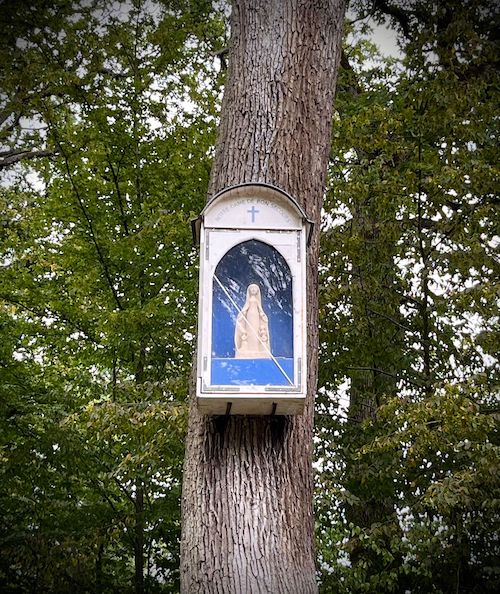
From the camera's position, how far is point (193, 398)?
285 centimetres

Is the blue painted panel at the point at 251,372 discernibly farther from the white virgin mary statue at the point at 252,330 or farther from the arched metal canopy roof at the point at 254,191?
the arched metal canopy roof at the point at 254,191

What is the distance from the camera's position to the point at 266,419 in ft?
8.48

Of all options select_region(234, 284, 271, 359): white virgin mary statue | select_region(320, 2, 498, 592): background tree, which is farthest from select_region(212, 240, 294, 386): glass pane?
select_region(320, 2, 498, 592): background tree

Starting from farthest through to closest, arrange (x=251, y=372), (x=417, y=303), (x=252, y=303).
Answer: (x=417, y=303)
(x=252, y=303)
(x=251, y=372)

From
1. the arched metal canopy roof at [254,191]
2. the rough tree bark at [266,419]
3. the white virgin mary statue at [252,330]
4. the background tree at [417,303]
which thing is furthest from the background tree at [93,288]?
the white virgin mary statue at [252,330]

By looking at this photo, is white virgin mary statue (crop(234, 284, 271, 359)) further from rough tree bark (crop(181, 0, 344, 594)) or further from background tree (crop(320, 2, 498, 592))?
background tree (crop(320, 2, 498, 592))

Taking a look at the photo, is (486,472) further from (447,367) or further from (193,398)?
(193,398)

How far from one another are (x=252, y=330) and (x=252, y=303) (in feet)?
0.37

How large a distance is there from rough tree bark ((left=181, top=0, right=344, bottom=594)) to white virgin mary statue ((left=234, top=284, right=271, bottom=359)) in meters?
0.29

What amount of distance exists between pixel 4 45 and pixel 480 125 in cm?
426

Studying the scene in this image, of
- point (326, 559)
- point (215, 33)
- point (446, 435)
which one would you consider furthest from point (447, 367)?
point (215, 33)

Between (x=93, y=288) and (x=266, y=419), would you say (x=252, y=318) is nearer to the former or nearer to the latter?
(x=266, y=419)

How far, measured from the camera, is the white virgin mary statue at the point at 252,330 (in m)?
2.46

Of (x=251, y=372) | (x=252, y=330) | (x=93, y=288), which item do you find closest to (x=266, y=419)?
(x=251, y=372)
